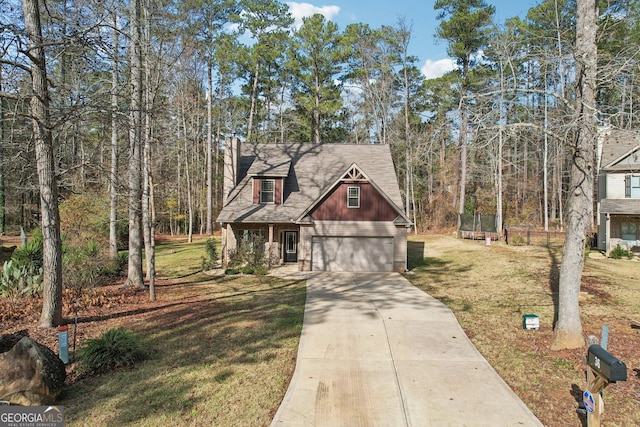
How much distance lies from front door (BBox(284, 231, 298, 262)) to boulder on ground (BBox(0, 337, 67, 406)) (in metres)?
14.7

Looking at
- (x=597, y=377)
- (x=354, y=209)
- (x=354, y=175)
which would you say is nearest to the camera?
(x=597, y=377)

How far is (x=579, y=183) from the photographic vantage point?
718 centimetres

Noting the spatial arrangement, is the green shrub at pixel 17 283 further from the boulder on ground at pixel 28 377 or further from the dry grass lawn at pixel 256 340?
the boulder on ground at pixel 28 377

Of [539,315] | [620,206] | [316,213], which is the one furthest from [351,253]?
[620,206]

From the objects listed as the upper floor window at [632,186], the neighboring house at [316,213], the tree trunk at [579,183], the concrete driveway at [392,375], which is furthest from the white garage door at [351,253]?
the upper floor window at [632,186]

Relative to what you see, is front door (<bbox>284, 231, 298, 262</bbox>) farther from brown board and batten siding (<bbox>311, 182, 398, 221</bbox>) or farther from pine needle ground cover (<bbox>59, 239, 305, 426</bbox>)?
pine needle ground cover (<bbox>59, 239, 305, 426</bbox>)

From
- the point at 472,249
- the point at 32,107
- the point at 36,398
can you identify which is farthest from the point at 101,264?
the point at 472,249

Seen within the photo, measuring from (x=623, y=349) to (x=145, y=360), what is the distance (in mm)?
9371

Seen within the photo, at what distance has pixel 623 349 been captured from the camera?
7.26 meters

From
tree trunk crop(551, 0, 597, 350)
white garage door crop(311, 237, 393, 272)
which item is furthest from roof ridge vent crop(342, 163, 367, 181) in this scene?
tree trunk crop(551, 0, 597, 350)

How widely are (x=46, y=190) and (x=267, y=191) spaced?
11919 mm

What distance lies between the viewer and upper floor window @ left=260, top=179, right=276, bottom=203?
63.2 ft

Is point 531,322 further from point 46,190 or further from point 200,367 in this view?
point 46,190

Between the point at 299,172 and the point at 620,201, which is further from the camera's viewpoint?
the point at 620,201
